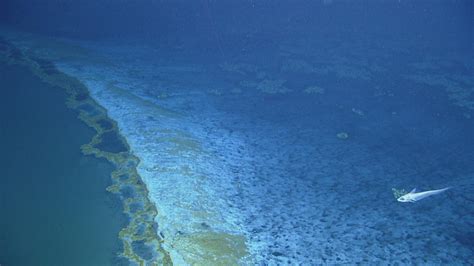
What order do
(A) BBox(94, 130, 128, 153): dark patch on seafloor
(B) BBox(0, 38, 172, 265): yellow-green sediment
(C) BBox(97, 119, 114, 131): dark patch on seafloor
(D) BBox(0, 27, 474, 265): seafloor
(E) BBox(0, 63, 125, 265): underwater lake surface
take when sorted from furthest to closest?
(C) BBox(97, 119, 114, 131): dark patch on seafloor, (A) BBox(94, 130, 128, 153): dark patch on seafloor, (D) BBox(0, 27, 474, 265): seafloor, (B) BBox(0, 38, 172, 265): yellow-green sediment, (E) BBox(0, 63, 125, 265): underwater lake surface

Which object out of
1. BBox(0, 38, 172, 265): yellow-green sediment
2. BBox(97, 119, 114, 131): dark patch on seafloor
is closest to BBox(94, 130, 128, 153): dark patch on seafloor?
BBox(0, 38, 172, 265): yellow-green sediment

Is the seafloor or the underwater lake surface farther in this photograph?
the seafloor

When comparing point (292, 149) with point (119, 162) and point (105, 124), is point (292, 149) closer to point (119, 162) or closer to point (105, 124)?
point (119, 162)

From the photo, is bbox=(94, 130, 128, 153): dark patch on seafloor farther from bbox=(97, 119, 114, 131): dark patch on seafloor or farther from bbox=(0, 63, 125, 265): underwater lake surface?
bbox=(0, 63, 125, 265): underwater lake surface

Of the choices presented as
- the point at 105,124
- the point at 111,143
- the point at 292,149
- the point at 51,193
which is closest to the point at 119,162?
the point at 111,143

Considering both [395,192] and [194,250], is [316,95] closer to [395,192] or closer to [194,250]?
[395,192]

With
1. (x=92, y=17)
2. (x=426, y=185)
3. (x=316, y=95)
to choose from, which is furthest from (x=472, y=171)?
(x=92, y=17)
